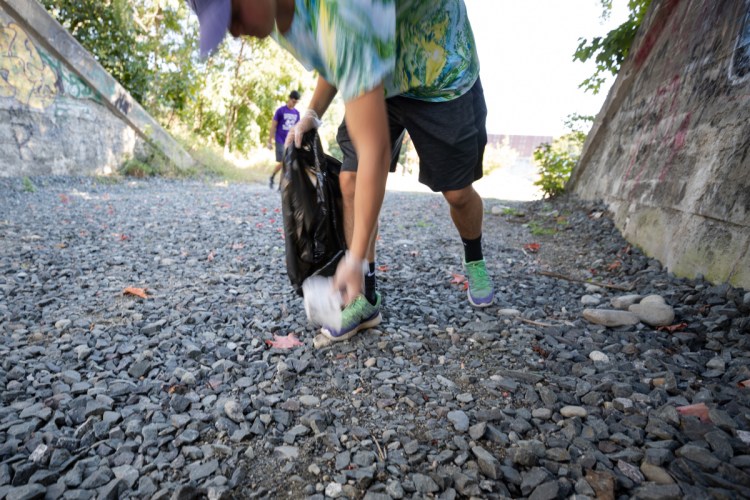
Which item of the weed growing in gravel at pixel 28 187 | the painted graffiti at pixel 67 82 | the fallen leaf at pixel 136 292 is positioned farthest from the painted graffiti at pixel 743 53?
the painted graffiti at pixel 67 82

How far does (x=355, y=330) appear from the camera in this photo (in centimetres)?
193

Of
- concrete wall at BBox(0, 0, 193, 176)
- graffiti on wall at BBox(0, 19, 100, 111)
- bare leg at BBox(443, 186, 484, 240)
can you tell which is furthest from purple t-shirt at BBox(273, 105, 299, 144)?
bare leg at BBox(443, 186, 484, 240)

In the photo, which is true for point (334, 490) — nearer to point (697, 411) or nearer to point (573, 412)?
point (573, 412)

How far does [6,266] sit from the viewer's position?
277 centimetres

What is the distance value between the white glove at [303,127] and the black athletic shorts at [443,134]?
17 cm

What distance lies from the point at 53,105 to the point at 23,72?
63 centimetres

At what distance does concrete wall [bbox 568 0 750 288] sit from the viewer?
216 cm

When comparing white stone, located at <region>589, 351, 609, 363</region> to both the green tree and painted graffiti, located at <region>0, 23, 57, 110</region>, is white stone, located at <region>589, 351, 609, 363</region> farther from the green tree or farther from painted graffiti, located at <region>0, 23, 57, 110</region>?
the green tree

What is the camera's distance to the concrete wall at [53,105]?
6785 mm

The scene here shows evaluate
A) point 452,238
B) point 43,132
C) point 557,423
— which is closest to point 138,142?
point 43,132

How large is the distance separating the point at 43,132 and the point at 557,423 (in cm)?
925

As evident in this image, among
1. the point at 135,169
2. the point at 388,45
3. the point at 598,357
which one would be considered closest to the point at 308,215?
the point at 388,45

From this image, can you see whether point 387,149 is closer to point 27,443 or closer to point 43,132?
point 27,443

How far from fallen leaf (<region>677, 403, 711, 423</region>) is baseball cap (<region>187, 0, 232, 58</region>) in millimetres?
1848
